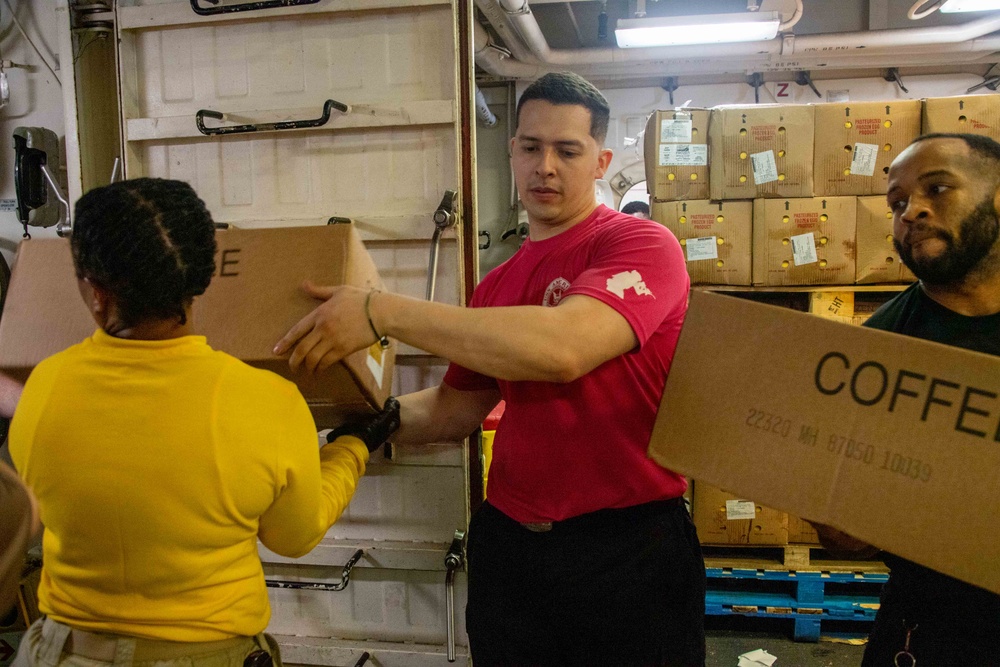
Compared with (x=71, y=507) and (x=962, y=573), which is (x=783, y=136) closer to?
(x=962, y=573)

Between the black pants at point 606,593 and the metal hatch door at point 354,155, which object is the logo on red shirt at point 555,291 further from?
the metal hatch door at point 354,155

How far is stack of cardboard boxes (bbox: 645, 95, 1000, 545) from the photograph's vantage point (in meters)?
3.04

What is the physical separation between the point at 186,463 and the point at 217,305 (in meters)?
0.39

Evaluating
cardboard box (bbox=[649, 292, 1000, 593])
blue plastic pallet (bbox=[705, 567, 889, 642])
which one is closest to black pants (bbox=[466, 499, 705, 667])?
A: cardboard box (bbox=[649, 292, 1000, 593])

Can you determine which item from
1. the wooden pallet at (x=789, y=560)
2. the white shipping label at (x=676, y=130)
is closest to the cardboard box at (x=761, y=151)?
the white shipping label at (x=676, y=130)

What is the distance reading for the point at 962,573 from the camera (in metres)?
0.98

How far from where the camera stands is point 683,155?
3.17 metres

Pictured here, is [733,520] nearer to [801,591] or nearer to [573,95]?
[801,591]

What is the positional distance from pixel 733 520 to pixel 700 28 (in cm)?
321

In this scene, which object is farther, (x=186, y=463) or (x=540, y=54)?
(x=540, y=54)

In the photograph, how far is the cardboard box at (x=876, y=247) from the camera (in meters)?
3.03

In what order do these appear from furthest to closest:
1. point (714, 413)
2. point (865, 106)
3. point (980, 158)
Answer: point (865, 106) → point (980, 158) → point (714, 413)

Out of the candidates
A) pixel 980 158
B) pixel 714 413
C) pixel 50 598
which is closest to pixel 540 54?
pixel 980 158

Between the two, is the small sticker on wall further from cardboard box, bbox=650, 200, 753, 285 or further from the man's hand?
cardboard box, bbox=650, 200, 753, 285
